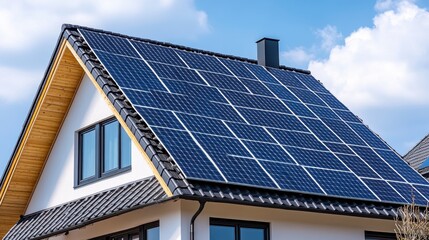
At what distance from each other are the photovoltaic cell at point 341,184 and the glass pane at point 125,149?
11.8 feet

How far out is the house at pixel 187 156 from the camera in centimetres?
1616

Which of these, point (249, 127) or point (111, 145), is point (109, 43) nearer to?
point (111, 145)

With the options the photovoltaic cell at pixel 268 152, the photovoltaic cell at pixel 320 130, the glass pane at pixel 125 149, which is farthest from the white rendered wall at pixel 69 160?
the photovoltaic cell at pixel 320 130

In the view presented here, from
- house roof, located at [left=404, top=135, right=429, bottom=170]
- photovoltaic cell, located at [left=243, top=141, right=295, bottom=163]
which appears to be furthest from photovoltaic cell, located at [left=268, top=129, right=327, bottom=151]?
house roof, located at [left=404, top=135, right=429, bottom=170]

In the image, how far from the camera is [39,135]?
21109mm

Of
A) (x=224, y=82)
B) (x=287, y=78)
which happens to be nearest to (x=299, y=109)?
(x=224, y=82)

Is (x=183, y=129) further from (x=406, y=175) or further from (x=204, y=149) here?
(x=406, y=175)

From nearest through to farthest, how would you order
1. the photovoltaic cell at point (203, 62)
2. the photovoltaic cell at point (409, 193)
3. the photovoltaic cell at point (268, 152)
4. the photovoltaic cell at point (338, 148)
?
the photovoltaic cell at point (268, 152) < the photovoltaic cell at point (409, 193) < the photovoltaic cell at point (338, 148) < the photovoltaic cell at point (203, 62)

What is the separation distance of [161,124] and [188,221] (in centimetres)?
207

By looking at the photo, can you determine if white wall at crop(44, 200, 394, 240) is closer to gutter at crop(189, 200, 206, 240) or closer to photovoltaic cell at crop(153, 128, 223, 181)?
gutter at crop(189, 200, 206, 240)

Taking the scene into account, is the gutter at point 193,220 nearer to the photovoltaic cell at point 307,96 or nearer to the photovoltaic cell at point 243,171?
the photovoltaic cell at point 243,171

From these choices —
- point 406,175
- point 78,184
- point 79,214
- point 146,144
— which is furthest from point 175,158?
point 406,175

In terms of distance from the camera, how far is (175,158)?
15797 mm

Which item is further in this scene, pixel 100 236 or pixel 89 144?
pixel 89 144
